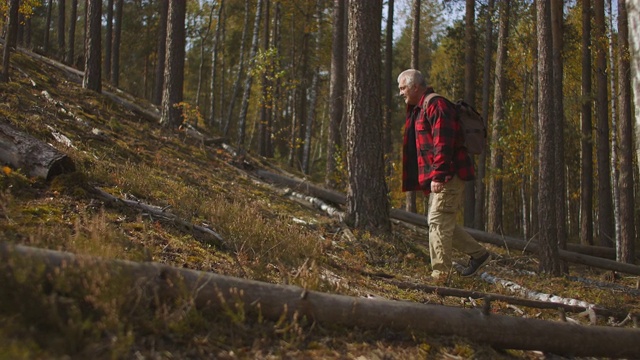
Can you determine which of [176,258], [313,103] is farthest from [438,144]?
[313,103]

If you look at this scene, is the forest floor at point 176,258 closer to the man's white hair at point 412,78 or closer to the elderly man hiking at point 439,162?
the elderly man hiking at point 439,162

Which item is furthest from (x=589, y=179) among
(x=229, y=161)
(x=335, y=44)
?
(x=229, y=161)

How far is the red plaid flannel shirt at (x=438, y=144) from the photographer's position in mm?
5578

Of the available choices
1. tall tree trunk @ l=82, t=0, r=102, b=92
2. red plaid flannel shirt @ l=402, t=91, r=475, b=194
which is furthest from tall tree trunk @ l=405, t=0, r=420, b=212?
red plaid flannel shirt @ l=402, t=91, r=475, b=194

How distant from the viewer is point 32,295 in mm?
2775

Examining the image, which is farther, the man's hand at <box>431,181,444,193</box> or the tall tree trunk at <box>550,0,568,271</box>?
the tall tree trunk at <box>550,0,568,271</box>

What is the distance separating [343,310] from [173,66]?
444 inches

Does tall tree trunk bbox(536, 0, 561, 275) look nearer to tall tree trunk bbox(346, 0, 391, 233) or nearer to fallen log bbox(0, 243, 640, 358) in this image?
tall tree trunk bbox(346, 0, 391, 233)

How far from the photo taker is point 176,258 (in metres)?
4.48

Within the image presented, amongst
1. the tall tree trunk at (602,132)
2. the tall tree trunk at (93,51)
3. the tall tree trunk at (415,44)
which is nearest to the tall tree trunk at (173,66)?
the tall tree trunk at (93,51)

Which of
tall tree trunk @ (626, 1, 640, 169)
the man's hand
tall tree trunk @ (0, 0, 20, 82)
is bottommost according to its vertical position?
the man's hand

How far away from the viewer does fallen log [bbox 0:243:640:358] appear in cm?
310

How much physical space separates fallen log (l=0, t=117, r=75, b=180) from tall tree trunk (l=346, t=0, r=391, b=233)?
3803 millimetres

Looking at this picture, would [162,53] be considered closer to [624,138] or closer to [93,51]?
[93,51]
